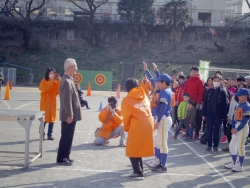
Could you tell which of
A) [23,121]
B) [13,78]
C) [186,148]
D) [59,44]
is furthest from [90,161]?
[59,44]

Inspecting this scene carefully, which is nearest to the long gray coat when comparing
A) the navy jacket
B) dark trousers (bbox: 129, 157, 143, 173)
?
dark trousers (bbox: 129, 157, 143, 173)

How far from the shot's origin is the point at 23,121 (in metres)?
7.66

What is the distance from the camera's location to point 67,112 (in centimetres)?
797

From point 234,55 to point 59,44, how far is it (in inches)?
932

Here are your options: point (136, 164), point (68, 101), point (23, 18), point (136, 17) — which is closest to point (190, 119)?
point (136, 164)

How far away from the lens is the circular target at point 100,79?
41.3 meters

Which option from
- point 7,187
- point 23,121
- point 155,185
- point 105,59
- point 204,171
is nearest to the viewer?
point 7,187

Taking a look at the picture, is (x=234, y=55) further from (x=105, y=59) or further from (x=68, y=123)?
(x=68, y=123)

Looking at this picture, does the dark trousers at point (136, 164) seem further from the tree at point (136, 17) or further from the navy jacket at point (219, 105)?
the tree at point (136, 17)

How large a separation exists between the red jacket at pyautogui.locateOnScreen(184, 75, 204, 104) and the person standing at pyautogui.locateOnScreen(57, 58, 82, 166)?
16.3ft

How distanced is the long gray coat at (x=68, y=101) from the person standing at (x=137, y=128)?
130 cm

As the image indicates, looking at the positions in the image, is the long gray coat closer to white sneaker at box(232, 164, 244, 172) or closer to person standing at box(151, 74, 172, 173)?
person standing at box(151, 74, 172, 173)

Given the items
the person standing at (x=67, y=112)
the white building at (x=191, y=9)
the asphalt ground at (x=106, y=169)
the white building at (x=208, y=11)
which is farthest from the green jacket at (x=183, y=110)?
the white building at (x=208, y=11)

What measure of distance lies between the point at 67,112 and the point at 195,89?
539cm
